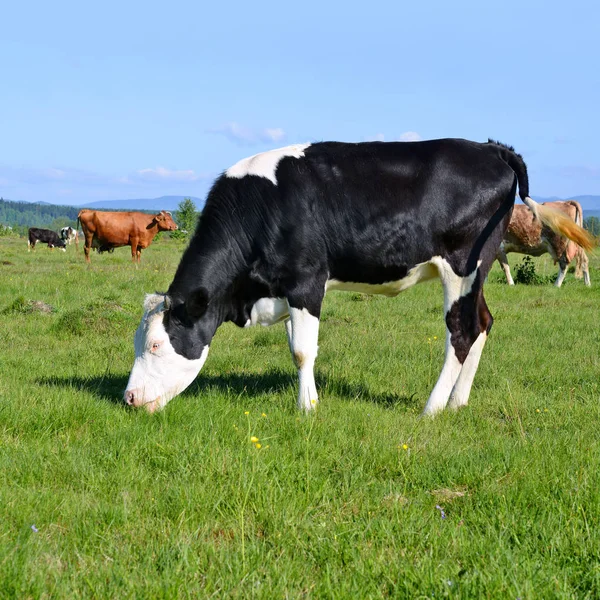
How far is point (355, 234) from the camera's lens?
5828mm

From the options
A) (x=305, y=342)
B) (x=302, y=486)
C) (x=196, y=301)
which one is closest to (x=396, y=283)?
(x=305, y=342)

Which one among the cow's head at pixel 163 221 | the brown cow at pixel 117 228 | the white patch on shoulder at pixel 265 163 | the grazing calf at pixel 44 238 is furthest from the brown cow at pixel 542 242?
the grazing calf at pixel 44 238

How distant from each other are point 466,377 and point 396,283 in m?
1.03

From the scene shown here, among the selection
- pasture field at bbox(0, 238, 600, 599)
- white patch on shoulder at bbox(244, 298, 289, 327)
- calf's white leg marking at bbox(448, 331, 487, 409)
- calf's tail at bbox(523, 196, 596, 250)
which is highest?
calf's tail at bbox(523, 196, 596, 250)

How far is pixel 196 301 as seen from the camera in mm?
5758

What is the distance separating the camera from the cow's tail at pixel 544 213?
5.98 metres

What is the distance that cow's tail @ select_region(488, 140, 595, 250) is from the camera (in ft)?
19.6

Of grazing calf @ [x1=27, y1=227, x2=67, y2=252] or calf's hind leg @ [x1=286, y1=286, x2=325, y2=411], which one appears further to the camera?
grazing calf @ [x1=27, y1=227, x2=67, y2=252]

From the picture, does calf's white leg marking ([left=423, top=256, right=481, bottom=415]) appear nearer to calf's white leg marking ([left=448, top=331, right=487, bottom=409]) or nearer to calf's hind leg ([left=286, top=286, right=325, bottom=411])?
calf's white leg marking ([left=448, top=331, right=487, bottom=409])

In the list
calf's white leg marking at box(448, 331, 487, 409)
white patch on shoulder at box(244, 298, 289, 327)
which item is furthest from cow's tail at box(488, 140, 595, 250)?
white patch on shoulder at box(244, 298, 289, 327)

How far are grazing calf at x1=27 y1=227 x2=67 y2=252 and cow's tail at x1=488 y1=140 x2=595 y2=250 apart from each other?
42.8m

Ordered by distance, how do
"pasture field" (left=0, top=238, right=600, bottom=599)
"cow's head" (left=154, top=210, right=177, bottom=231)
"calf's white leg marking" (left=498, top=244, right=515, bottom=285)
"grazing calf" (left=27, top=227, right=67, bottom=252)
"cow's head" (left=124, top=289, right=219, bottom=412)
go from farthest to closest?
1. "grazing calf" (left=27, top=227, right=67, bottom=252)
2. "cow's head" (left=154, top=210, right=177, bottom=231)
3. "calf's white leg marking" (left=498, top=244, right=515, bottom=285)
4. "cow's head" (left=124, top=289, right=219, bottom=412)
5. "pasture field" (left=0, top=238, right=600, bottom=599)

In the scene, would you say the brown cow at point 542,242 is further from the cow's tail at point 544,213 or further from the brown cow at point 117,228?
the brown cow at point 117,228

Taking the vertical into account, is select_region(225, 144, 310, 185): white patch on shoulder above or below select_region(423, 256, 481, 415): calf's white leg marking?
above
